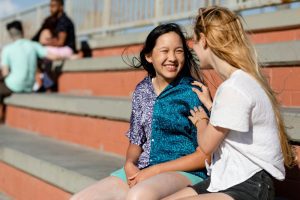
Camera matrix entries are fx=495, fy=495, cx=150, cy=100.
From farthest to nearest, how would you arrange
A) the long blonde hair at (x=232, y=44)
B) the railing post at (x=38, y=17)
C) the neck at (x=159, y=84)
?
the railing post at (x=38, y=17) → the neck at (x=159, y=84) → the long blonde hair at (x=232, y=44)

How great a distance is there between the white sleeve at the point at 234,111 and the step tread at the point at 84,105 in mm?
1820

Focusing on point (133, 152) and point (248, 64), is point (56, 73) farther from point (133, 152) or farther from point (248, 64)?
point (248, 64)

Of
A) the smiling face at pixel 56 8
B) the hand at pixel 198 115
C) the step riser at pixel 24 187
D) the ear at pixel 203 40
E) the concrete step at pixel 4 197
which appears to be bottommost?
the concrete step at pixel 4 197

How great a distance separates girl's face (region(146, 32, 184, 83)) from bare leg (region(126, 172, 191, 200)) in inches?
21.9

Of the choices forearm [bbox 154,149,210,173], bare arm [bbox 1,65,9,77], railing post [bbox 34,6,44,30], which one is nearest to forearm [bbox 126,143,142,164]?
forearm [bbox 154,149,210,173]

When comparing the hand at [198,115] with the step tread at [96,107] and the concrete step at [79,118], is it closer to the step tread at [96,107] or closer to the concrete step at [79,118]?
the step tread at [96,107]

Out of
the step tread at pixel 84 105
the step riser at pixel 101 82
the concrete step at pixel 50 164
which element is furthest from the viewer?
the step riser at pixel 101 82

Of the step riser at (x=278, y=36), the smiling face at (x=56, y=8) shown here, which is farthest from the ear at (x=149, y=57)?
the smiling face at (x=56, y=8)

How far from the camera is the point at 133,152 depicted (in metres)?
2.68

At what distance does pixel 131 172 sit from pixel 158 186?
15.2 inches

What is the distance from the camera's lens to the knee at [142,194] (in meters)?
2.12

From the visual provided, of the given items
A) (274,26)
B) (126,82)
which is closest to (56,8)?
(126,82)

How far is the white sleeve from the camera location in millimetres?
1876

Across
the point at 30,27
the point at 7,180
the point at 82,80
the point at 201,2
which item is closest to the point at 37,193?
the point at 7,180
